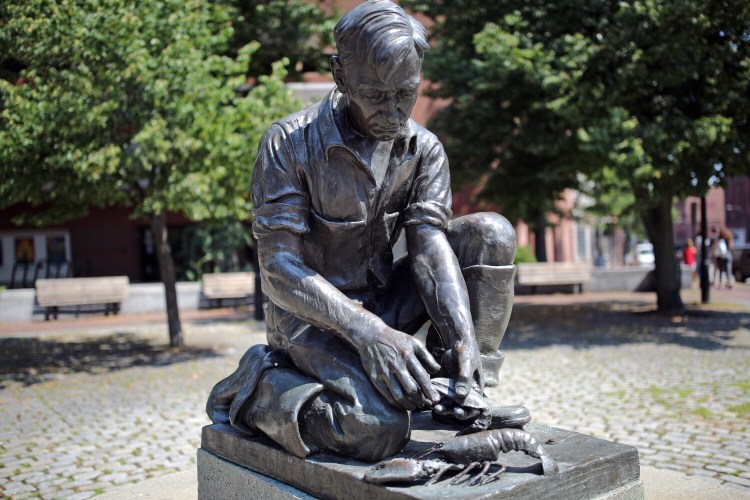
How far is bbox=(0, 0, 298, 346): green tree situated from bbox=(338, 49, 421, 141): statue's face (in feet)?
22.7

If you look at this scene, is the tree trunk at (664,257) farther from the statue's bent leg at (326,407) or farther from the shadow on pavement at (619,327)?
the statue's bent leg at (326,407)

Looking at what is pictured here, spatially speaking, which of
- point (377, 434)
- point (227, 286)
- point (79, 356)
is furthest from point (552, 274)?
point (377, 434)

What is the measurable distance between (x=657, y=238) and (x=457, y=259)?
479 inches

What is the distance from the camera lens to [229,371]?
9.31 metres

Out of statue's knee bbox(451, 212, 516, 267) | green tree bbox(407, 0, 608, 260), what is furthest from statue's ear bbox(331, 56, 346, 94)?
green tree bbox(407, 0, 608, 260)

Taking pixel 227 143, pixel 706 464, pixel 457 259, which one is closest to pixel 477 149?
pixel 227 143

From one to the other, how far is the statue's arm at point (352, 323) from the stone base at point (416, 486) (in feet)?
0.96

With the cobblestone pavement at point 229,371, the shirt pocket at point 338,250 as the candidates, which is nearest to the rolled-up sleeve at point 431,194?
the shirt pocket at point 338,250

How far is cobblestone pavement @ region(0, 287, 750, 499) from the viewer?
5051 mm

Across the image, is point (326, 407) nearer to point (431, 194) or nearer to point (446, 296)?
point (446, 296)

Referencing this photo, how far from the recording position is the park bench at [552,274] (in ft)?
66.4

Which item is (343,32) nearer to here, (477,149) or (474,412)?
(474,412)

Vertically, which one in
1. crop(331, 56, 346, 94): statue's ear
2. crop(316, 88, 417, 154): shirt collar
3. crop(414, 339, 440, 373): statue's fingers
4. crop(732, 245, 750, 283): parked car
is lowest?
crop(732, 245, 750, 283): parked car

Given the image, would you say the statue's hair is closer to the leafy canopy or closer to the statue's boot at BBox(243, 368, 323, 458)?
the statue's boot at BBox(243, 368, 323, 458)
